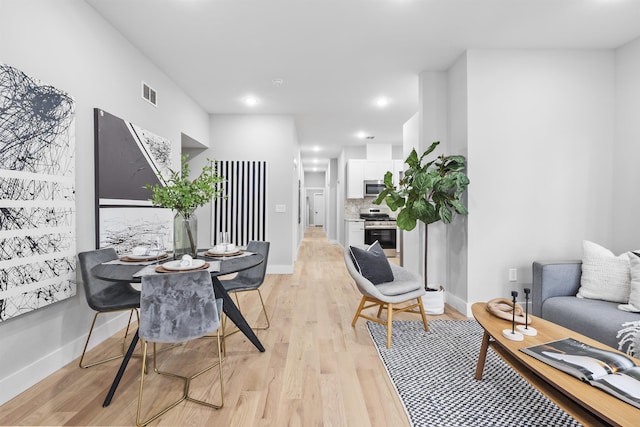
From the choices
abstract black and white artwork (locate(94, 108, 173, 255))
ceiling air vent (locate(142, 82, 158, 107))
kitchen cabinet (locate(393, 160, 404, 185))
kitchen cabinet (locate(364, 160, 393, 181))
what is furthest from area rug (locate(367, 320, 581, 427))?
kitchen cabinet (locate(393, 160, 404, 185))

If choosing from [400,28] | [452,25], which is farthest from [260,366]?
[452,25]

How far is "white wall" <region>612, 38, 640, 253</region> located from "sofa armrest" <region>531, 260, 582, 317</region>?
0.85 m

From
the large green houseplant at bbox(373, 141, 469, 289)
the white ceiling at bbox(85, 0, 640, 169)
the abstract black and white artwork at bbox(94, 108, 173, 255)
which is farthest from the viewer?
the large green houseplant at bbox(373, 141, 469, 289)

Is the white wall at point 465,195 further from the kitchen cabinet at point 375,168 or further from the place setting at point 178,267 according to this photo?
the kitchen cabinet at point 375,168

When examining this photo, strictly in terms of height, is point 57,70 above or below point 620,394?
above

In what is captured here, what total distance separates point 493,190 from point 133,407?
136 inches

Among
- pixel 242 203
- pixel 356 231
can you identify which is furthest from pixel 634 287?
pixel 356 231

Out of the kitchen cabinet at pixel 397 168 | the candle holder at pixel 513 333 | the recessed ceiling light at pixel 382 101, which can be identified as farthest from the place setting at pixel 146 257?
the kitchen cabinet at pixel 397 168

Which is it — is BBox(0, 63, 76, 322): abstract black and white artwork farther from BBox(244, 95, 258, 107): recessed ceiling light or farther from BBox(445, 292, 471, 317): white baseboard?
BBox(445, 292, 471, 317): white baseboard

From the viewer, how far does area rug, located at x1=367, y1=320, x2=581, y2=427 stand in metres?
1.67

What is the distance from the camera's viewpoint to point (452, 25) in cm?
279

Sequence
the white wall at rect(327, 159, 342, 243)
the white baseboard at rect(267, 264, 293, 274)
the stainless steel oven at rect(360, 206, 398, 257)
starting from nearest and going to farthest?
the white baseboard at rect(267, 264, 293, 274) < the stainless steel oven at rect(360, 206, 398, 257) < the white wall at rect(327, 159, 342, 243)

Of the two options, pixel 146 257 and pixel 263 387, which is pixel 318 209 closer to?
pixel 146 257

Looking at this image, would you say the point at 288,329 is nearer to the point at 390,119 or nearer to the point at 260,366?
the point at 260,366
